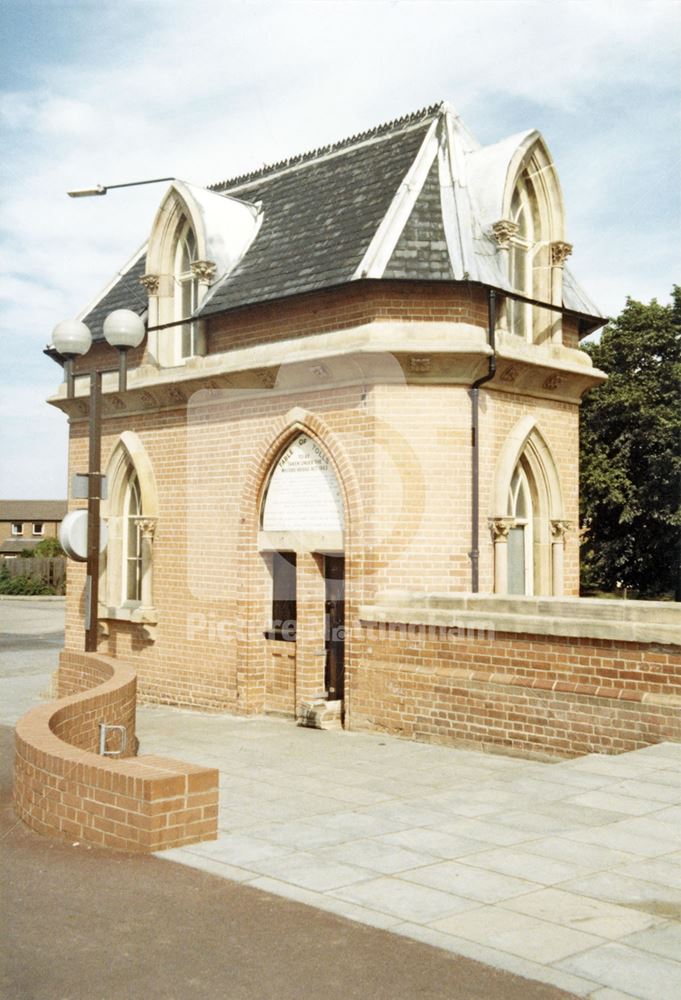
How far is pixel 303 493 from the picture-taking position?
14156 mm

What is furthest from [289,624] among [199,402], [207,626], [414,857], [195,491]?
[414,857]

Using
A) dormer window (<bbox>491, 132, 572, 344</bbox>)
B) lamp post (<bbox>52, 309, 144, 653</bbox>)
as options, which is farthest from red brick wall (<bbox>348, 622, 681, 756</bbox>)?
dormer window (<bbox>491, 132, 572, 344</bbox>)

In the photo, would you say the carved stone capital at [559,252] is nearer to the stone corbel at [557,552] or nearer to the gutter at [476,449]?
the gutter at [476,449]

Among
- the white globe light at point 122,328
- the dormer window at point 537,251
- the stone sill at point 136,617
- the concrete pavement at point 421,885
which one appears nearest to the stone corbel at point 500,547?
the dormer window at point 537,251

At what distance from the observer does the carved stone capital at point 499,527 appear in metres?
13.2

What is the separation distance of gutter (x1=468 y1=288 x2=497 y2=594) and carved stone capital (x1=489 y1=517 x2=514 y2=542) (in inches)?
10.9

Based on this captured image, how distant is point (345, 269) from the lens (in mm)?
13344

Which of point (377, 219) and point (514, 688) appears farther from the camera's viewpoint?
point (377, 219)

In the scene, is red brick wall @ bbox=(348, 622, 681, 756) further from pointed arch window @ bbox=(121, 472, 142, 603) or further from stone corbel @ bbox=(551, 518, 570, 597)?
pointed arch window @ bbox=(121, 472, 142, 603)

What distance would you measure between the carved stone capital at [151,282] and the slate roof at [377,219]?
1430 millimetres

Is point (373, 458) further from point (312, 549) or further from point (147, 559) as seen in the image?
point (147, 559)

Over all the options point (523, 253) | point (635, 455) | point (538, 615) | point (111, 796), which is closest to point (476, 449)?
point (538, 615)

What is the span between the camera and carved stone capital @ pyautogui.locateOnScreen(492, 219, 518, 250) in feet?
44.8

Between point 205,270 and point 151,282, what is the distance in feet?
4.64
